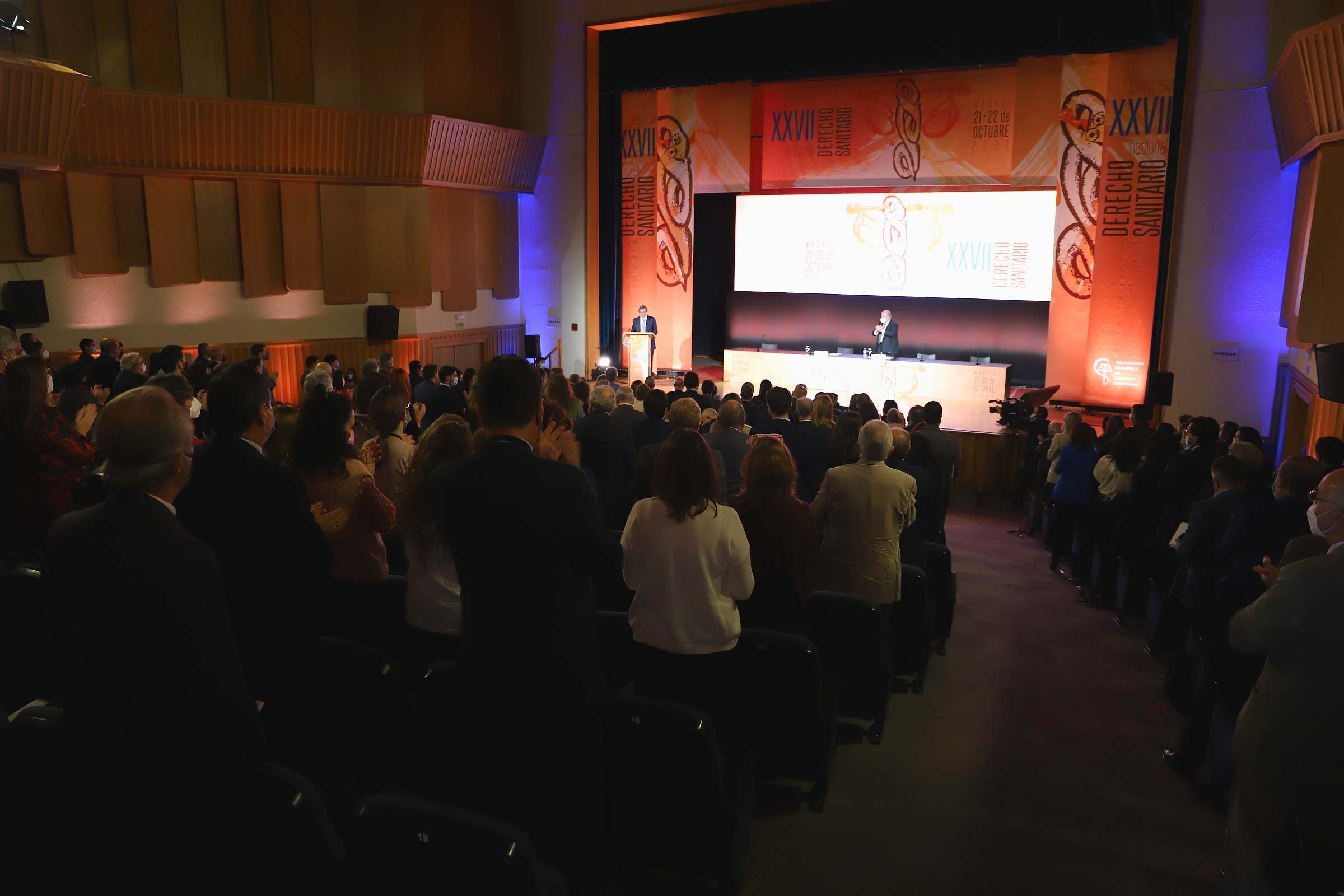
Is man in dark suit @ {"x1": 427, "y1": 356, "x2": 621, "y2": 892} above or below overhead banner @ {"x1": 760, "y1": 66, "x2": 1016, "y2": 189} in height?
below

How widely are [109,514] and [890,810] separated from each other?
8.83 feet

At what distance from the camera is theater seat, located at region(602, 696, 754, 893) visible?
2268mm

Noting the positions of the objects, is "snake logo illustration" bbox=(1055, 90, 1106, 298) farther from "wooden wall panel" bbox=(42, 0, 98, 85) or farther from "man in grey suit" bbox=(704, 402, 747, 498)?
"wooden wall panel" bbox=(42, 0, 98, 85)

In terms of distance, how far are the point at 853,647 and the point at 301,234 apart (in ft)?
35.1

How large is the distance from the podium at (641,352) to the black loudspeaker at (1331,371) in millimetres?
9414

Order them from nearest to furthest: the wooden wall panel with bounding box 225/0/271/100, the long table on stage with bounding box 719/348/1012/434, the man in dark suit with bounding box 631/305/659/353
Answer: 1. the long table on stage with bounding box 719/348/1012/434
2. the wooden wall panel with bounding box 225/0/271/100
3. the man in dark suit with bounding box 631/305/659/353

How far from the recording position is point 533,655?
2043 mm

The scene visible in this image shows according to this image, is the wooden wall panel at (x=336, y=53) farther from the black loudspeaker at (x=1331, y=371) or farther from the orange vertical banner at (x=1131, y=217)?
the black loudspeaker at (x=1331, y=371)

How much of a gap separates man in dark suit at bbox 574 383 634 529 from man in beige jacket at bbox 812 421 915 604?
4.58 feet

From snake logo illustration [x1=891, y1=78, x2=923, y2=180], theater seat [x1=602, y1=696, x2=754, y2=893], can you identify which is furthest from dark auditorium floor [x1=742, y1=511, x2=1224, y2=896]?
snake logo illustration [x1=891, y1=78, x2=923, y2=180]

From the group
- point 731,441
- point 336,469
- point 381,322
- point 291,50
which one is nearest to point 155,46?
point 291,50

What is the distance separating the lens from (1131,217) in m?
10.3

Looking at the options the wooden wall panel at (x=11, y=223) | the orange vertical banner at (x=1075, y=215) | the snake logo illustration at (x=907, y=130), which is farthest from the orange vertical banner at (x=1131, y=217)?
the wooden wall panel at (x=11, y=223)

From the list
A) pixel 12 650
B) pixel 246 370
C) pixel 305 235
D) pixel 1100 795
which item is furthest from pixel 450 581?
pixel 305 235
